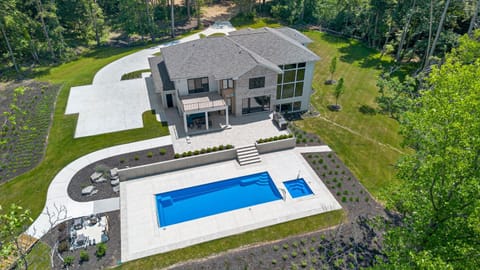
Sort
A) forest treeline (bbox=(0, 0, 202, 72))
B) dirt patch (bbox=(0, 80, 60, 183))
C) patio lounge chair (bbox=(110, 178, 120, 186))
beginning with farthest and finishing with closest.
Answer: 1. forest treeline (bbox=(0, 0, 202, 72))
2. dirt patch (bbox=(0, 80, 60, 183))
3. patio lounge chair (bbox=(110, 178, 120, 186))

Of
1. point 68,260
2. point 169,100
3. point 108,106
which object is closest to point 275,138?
point 169,100

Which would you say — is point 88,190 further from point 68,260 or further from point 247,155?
point 247,155

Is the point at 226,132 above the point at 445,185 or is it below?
below

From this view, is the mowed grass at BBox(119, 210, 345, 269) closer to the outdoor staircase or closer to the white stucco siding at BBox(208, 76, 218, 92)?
the outdoor staircase

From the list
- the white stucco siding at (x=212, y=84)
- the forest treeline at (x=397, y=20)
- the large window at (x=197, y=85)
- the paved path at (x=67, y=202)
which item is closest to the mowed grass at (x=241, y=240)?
the paved path at (x=67, y=202)

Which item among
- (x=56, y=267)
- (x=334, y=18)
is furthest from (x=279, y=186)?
(x=334, y=18)

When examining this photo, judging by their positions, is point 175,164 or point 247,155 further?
point 247,155

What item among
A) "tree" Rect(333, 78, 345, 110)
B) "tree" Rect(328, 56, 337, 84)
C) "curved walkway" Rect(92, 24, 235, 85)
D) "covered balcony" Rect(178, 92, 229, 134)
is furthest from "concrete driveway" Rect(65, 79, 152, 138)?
"tree" Rect(328, 56, 337, 84)
